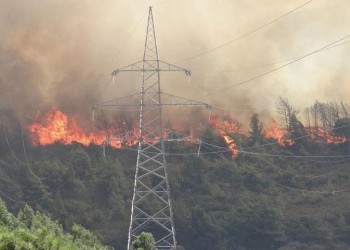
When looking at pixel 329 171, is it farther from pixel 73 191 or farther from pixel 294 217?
pixel 73 191

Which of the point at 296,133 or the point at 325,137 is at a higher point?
the point at 296,133

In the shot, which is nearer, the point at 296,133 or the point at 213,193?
the point at 213,193

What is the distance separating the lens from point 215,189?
10975 centimetres

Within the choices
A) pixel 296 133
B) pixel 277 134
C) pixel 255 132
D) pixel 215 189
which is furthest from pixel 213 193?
pixel 277 134

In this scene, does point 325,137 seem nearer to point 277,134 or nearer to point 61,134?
point 277,134

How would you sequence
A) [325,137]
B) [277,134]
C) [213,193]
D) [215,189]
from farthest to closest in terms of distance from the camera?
[277,134] → [325,137] → [215,189] → [213,193]

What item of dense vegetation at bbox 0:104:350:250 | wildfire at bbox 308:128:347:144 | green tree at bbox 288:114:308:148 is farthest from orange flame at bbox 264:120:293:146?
wildfire at bbox 308:128:347:144

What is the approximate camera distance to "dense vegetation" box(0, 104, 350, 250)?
98.4 m

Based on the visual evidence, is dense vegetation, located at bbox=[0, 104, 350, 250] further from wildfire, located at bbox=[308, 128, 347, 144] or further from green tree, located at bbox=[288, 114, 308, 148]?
wildfire, located at bbox=[308, 128, 347, 144]

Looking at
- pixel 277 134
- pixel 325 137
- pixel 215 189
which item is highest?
pixel 277 134

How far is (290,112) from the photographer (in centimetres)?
13862

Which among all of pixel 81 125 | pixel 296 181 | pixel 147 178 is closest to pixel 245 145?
pixel 296 181

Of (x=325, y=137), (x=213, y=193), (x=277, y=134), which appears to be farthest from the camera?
(x=277, y=134)

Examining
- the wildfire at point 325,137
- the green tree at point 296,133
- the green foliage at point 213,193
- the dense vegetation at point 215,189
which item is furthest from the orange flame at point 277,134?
the wildfire at point 325,137
